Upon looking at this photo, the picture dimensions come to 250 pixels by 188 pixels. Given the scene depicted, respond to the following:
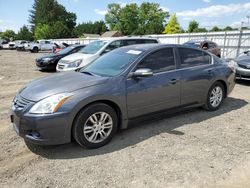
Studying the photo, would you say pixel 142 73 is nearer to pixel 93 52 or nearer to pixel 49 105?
pixel 49 105

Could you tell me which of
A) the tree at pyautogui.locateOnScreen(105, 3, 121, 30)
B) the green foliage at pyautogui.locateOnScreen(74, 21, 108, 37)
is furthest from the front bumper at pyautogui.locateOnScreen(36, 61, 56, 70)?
the green foliage at pyautogui.locateOnScreen(74, 21, 108, 37)

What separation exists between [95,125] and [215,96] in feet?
10.2

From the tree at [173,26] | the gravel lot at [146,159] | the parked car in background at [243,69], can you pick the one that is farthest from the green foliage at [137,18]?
the gravel lot at [146,159]

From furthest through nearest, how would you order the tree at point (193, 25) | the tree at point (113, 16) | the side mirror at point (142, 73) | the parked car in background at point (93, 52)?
the tree at point (113, 16) → the tree at point (193, 25) → the parked car in background at point (93, 52) → the side mirror at point (142, 73)

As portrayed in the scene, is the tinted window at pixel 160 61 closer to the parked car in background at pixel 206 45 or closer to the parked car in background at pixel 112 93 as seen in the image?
the parked car in background at pixel 112 93

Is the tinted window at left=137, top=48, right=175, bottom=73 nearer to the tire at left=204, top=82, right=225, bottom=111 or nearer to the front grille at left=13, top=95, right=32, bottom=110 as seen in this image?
the tire at left=204, top=82, right=225, bottom=111

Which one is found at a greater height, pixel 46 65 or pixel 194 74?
pixel 194 74

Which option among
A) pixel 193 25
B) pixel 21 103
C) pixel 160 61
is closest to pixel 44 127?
pixel 21 103

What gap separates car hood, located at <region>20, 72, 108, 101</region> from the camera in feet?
12.3

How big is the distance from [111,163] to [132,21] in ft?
254

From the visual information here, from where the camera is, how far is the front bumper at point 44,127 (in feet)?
11.4

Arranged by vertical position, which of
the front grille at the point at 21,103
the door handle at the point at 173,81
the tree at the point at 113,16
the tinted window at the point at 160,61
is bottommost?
the front grille at the point at 21,103

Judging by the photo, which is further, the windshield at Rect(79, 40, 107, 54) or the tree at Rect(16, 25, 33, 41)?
the tree at Rect(16, 25, 33, 41)

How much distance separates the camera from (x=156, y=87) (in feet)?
14.8
